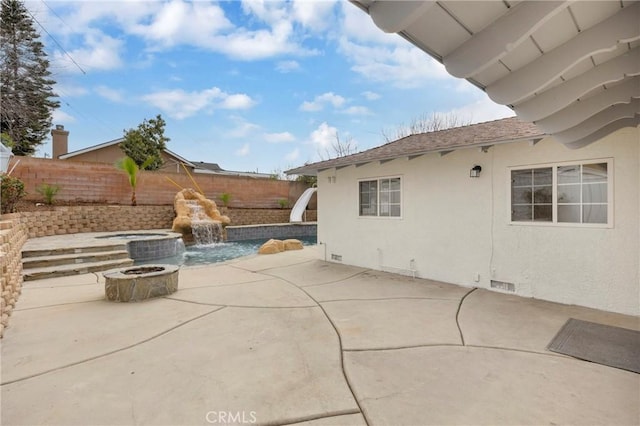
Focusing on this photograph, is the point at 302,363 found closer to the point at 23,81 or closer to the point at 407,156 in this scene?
the point at 407,156

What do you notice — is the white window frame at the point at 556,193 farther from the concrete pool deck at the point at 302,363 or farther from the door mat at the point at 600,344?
the door mat at the point at 600,344

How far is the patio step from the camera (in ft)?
23.1

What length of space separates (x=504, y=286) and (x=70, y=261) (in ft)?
32.9

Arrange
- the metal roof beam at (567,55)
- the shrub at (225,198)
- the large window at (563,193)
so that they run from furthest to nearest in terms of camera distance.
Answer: the shrub at (225,198)
the large window at (563,193)
the metal roof beam at (567,55)

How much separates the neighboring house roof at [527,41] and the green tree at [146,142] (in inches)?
821

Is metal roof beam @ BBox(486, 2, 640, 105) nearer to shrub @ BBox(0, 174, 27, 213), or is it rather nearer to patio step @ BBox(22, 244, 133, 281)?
patio step @ BBox(22, 244, 133, 281)

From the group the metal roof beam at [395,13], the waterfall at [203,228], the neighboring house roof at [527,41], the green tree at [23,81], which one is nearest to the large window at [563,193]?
the neighboring house roof at [527,41]

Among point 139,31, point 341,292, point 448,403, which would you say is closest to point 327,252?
point 341,292

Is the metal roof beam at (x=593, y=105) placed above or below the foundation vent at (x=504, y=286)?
above

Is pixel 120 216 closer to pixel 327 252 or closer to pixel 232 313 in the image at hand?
pixel 327 252

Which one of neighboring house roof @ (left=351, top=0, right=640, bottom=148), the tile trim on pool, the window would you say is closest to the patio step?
the window

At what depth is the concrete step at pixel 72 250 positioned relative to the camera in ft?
24.3

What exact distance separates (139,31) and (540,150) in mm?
11501

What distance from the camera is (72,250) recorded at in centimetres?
821
